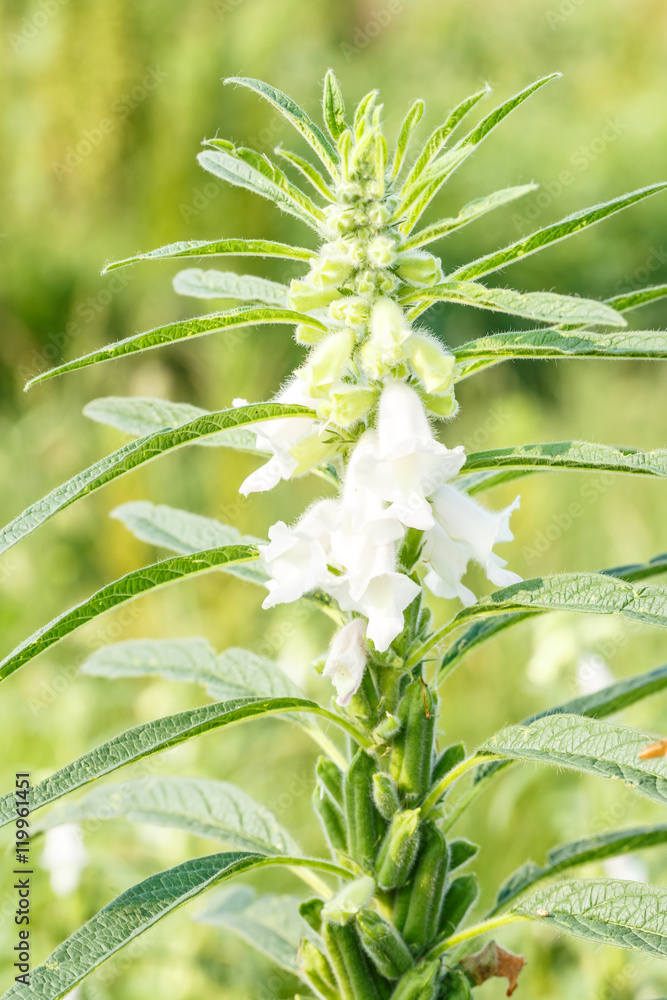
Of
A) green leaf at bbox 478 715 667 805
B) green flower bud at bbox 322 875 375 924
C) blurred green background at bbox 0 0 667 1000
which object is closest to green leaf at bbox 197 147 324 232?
green leaf at bbox 478 715 667 805

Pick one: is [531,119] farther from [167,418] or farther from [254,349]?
[167,418]

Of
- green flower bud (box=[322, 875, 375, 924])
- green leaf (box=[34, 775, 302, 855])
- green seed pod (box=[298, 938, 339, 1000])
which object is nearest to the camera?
green flower bud (box=[322, 875, 375, 924])

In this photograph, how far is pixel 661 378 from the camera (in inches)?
257

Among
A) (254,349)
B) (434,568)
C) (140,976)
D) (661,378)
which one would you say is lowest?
(434,568)

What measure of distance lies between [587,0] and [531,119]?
16.9 ft

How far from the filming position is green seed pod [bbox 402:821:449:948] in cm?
85

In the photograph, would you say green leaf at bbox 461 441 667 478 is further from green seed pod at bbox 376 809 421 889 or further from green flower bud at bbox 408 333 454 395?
green seed pod at bbox 376 809 421 889

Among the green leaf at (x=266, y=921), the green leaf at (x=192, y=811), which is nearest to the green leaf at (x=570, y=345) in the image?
the green leaf at (x=192, y=811)

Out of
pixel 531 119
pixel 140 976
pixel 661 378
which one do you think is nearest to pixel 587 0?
pixel 531 119

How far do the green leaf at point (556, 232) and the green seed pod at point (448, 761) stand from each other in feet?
1.48

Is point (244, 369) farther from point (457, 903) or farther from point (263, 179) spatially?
point (457, 903)

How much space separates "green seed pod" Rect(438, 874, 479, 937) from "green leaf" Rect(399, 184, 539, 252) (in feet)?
2.00

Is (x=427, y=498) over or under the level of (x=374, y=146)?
under

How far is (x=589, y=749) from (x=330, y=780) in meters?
0.30
